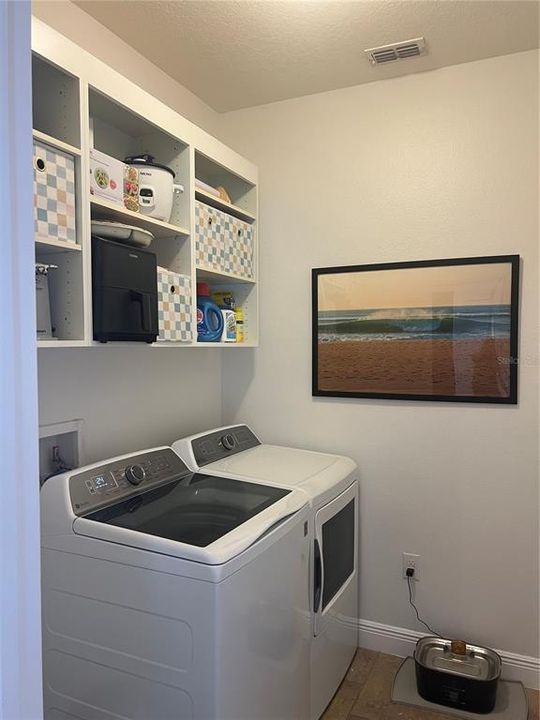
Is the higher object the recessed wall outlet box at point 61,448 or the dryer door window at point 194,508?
the recessed wall outlet box at point 61,448

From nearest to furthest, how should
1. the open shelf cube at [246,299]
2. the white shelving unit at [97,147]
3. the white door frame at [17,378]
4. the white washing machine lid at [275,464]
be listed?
the white door frame at [17,378], the white shelving unit at [97,147], the white washing machine lid at [275,464], the open shelf cube at [246,299]

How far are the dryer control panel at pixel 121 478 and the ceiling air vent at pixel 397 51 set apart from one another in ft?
5.90

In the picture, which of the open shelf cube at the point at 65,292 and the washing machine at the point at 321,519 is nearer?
the open shelf cube at the point at 65,292

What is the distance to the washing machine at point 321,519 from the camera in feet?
6.17

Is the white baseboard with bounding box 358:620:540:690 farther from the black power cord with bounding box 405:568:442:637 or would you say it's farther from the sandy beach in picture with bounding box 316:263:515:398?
the sandy beach in picture with bounding box 316:263:515:398

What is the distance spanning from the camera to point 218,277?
7.71 ft

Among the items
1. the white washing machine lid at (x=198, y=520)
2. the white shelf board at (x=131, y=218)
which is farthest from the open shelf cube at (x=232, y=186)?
the white washing machine lid at (x=198, y=520)

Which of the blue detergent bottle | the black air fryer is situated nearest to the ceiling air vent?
the blue detergent bottle

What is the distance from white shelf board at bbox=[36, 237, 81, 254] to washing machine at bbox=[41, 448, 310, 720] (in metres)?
0.67

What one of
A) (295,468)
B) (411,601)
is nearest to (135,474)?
(295,468)

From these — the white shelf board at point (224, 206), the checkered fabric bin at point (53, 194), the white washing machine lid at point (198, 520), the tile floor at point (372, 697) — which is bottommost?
the tile floor at point (372, 697)

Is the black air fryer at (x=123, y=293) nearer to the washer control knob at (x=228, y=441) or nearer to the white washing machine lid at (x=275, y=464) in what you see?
the white washing machine lid at (x=275, y=464)

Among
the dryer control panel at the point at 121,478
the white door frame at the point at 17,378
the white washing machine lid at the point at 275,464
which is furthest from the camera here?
the white washing machine lid at the point at 275,464

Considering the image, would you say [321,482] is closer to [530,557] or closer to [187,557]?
[187,557]
